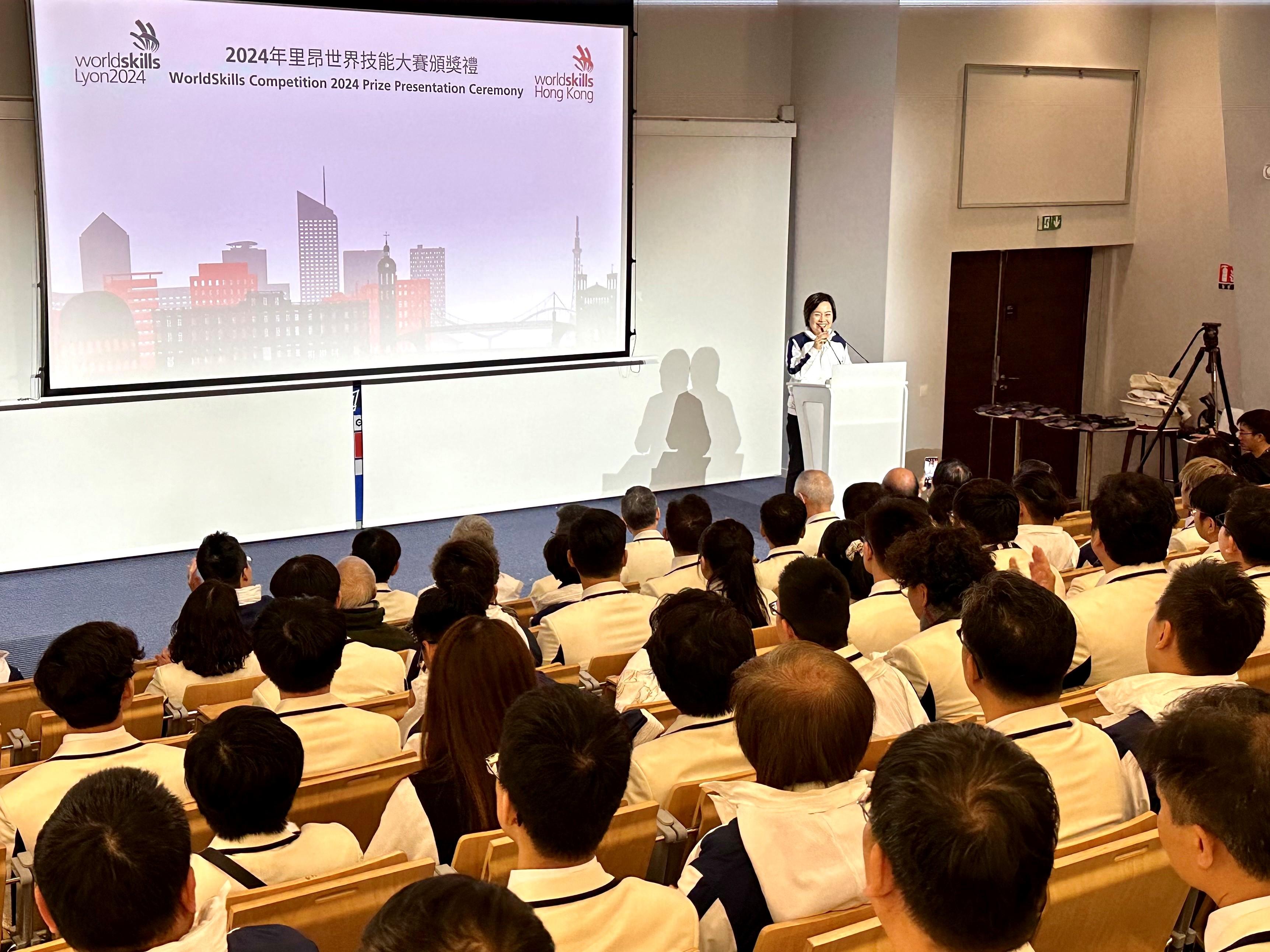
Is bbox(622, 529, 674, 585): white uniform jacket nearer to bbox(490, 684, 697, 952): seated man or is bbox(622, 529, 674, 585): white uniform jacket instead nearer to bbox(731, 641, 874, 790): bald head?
bbox(731, 641, 874, 790): bald head

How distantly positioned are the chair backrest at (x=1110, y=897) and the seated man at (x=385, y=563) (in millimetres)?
2992

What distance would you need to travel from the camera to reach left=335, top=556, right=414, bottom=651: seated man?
417cm

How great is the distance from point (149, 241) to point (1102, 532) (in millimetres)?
5385

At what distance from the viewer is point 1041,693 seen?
2572 mm

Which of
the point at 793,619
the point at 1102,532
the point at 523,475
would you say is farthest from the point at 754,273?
the point at 793,619

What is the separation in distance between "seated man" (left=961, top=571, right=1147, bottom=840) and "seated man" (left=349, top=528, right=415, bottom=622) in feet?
8.52

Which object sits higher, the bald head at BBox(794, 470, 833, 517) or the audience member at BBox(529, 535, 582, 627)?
the bald head at BBox(794, 470, 833, 517)

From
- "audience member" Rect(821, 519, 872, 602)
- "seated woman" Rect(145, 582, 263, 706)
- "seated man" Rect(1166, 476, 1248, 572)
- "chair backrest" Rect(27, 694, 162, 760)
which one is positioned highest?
"seated man" Rect(1166, 476, 1248, 572)

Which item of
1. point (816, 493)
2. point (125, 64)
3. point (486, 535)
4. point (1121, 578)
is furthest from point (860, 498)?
point (125, 64)

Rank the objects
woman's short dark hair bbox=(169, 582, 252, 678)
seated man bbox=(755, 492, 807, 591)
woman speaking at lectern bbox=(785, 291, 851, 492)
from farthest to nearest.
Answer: woman speaking at lectern bbox=(785, 291, 851, 492) < seated man bbox=(755, 492, 807, 591) < woman's short dark hair bbox=(169, 582, 252, 678)

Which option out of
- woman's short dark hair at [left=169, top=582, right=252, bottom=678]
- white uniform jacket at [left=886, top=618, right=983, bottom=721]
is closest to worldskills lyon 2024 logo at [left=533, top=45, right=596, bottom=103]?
woman's short dark hair at [left=169, top=582, right=252, bottom=678]

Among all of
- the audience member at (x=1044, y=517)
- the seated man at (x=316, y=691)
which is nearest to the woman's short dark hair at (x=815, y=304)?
the audience member at (x=1044, y=517)

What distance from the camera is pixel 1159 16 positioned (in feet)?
31.1

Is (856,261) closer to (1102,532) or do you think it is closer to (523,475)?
(523,475)
